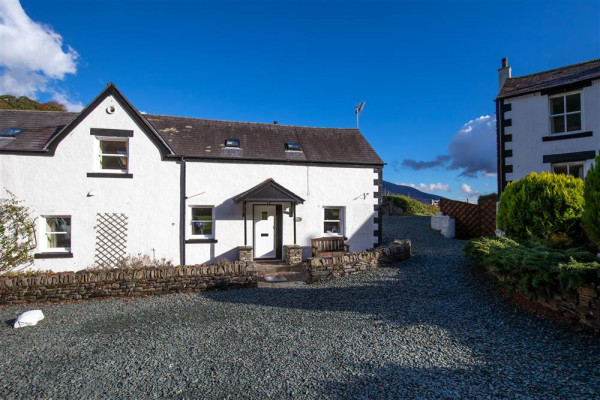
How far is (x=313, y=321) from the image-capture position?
208 inches

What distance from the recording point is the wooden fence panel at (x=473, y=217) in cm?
1375

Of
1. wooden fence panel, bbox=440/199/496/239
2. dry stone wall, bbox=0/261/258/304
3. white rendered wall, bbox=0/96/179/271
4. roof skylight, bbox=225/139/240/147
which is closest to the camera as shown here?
dry stone wall, bbox=0/261/258/304

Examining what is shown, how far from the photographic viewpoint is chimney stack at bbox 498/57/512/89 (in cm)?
1283

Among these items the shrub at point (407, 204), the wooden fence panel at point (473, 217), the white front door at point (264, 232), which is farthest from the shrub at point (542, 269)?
the shrub at point (407, 204)

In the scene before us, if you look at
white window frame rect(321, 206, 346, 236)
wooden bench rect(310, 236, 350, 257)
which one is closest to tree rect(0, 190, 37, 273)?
wooden bench rect(310, 236, 350, 257)

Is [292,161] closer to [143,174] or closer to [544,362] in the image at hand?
[143,174]

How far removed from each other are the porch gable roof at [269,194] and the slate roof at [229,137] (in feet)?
4.17

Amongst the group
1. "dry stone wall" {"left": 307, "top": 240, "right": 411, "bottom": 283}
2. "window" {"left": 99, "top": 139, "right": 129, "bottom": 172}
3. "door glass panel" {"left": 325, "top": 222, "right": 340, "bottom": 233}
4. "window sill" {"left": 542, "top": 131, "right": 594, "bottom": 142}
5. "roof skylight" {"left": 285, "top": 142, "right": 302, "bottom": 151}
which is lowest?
"dry stone wall" {"left": 307, "top": 240, "right": 411, "bottom": 283}

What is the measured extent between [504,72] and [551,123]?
11.4 ft

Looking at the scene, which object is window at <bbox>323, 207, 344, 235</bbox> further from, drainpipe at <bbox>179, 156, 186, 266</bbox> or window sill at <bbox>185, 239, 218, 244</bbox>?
drainpipe at <bbox>179, 156, 186, 266</bbox>

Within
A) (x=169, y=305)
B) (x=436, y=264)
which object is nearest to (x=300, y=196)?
(x=436, y=264)

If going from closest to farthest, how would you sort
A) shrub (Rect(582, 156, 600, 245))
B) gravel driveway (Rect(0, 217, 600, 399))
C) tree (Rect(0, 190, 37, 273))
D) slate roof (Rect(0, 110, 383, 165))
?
gravel driveway (Rect(0, 217, 600, 399)) → shrub (Rect(582, 156, 600, 245)) → tree (Rect(0, 190, 37, 273)) → slate roof (Rect(0, 110, 383, 165))

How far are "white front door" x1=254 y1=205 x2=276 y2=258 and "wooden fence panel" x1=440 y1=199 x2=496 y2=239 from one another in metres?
9.21

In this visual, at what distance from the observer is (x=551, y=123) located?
10.8 m
